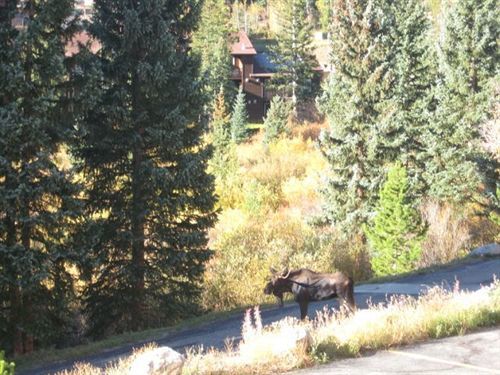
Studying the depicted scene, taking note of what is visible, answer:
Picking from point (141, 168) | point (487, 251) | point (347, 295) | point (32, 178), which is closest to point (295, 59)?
point (487, 251)

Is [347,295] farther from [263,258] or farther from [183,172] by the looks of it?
[263,258]

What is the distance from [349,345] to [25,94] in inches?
373

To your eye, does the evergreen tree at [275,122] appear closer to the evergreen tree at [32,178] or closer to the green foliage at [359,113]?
the green foliage at [359,113]

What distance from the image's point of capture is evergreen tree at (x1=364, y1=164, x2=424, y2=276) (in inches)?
914

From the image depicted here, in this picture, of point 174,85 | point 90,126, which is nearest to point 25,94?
point 90,126

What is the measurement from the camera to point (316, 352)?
9.09 m

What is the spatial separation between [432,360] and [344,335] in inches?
55.8

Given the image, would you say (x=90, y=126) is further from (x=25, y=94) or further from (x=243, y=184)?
(x=243, y=184)

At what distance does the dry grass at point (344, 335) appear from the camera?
866cm

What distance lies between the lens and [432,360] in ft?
29.4

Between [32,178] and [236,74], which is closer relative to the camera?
[32,178]

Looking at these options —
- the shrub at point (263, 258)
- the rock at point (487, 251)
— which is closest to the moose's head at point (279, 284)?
the shrub at point (263, 258)

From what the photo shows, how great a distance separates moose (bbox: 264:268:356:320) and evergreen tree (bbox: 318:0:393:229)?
54.3ft

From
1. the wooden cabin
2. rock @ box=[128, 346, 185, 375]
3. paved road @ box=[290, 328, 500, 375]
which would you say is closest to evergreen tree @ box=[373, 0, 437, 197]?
paved road @ box=[290, 328, 500, 375]
